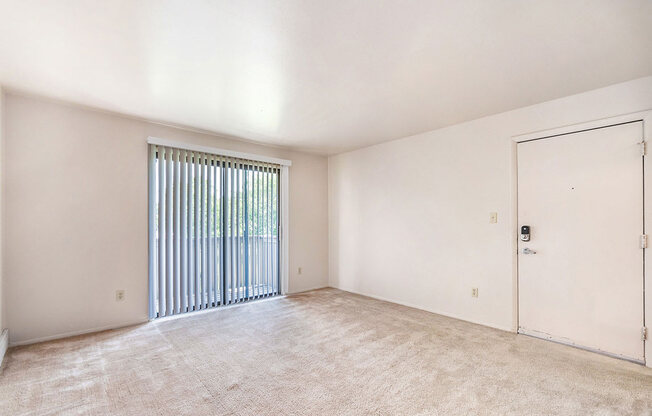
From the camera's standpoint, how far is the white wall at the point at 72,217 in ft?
10.0

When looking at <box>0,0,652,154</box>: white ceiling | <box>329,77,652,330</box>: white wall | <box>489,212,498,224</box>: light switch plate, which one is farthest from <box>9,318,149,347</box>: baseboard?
<box>489,212,498,224</box>: light switch plate

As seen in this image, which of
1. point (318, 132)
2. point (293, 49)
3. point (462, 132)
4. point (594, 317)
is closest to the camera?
point (293, 49)

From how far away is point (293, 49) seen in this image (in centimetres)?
222

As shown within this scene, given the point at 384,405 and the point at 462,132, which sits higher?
the point at 462,132

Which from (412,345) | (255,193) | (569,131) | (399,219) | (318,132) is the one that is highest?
(318,132)

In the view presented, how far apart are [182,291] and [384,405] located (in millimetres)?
3026

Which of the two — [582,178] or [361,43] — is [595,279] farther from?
[361,43]

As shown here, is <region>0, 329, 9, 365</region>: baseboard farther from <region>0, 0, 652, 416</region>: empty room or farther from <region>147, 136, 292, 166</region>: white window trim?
<region>147, 136, 292, 166</region>: white window trim

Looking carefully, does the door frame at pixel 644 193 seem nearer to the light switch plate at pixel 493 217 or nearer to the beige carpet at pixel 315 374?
the light switch plate at pixel 493 217

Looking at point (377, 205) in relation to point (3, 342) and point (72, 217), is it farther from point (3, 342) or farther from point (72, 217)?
point (3, 342)

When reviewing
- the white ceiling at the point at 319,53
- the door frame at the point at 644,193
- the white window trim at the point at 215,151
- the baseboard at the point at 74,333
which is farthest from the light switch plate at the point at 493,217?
the baseboard at the point at 74,333

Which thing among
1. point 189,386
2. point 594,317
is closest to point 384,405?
point 189,386

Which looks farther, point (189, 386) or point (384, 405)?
point (189, 386)

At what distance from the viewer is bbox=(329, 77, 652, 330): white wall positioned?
335 cm
